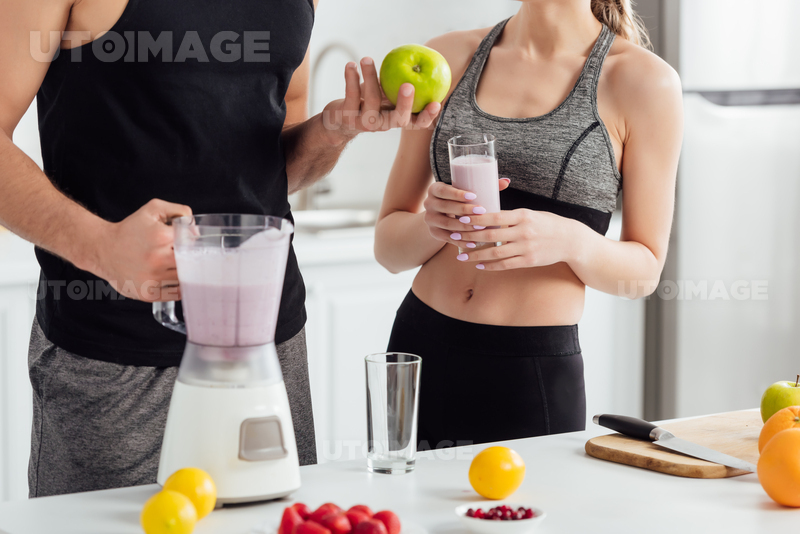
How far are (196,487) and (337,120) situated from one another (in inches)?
24.7

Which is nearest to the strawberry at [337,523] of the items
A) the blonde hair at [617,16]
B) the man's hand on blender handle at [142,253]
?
the man's hand on blender handle at [142,253]

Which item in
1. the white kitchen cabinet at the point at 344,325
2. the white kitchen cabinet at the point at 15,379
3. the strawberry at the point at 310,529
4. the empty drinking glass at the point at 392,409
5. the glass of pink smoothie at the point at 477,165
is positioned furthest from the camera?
the white kitchen cabinet at the point at 344,325

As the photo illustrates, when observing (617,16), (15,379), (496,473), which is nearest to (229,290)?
(496,473)

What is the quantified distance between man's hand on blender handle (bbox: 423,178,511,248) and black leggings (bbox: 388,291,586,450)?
0.20 meters

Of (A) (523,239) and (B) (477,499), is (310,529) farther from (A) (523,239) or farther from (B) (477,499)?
(A) (523,239)

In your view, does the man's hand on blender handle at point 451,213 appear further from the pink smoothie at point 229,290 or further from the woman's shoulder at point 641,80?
the pink smoothie at point 229,290

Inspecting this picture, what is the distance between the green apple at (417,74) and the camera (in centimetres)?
131

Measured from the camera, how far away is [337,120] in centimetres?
127

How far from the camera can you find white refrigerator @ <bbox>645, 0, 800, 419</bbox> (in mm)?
2680

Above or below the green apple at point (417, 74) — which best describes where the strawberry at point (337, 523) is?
below

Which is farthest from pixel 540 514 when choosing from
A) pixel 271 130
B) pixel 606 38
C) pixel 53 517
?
pixel 606 38

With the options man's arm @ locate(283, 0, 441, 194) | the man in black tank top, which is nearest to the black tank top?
the man in black tank top

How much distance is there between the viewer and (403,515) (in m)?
0.92

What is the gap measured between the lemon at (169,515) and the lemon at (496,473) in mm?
327
